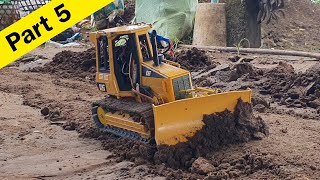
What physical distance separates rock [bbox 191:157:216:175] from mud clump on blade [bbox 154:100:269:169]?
0.19 metres

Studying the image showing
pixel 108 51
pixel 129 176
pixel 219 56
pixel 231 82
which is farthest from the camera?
pixel 219 56

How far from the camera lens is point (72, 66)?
1383 cm

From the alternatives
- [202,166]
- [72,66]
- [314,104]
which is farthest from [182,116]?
[72,66]

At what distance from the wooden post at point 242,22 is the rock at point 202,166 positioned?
881cm

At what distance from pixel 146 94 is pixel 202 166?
1.63m

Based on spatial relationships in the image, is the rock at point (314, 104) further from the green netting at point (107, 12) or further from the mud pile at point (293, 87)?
the green netting at point (107, 12)

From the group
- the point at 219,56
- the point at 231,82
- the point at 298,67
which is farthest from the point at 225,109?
the point at 219,56

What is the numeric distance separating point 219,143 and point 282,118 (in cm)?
194

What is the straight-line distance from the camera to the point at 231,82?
1082 centimetres

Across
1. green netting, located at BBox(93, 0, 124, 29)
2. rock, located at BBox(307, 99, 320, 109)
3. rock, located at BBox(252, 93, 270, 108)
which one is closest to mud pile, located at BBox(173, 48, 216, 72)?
rock, located at BBox(252, 93, 270, 108)

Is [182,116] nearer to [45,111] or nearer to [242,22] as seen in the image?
[45,111]

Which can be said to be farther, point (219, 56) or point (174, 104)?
point (219, 56)

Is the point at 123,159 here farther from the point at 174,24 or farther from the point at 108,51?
the point at 174,24

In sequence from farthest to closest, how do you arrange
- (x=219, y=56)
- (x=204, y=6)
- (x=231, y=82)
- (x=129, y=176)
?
(x=204, y=6) → (x=219, y=56) → (x=231, y=82) → (x=129, y=176)
